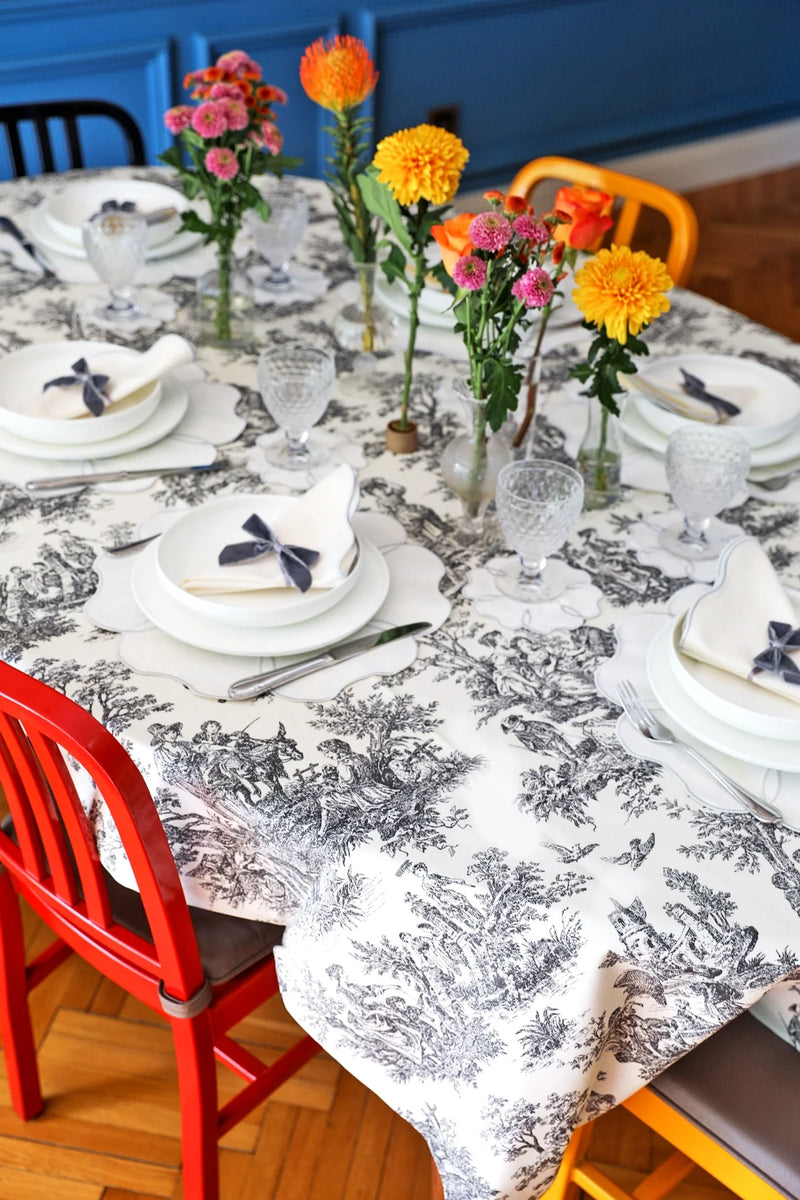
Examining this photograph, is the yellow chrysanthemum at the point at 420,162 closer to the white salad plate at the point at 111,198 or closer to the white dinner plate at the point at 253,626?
the white dinner plate at the point at 253,626

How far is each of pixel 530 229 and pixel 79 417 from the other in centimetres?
63

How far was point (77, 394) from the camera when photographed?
58.1 inches

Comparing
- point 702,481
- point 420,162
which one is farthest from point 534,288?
point 702,481

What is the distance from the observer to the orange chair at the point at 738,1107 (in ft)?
3.46

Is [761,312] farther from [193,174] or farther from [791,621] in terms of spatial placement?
[791,621]

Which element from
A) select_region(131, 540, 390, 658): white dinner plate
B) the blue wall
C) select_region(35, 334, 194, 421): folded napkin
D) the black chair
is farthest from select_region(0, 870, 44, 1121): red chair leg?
the blue wall

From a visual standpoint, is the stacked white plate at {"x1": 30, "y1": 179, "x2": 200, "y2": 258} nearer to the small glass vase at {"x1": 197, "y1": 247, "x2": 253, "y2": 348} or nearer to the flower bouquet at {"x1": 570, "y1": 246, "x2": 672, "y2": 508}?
the small glass vase at {"x1": 197, "y1": 247, "x2": 253, "y2": 348}

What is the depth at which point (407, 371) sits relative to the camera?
1.41 meters

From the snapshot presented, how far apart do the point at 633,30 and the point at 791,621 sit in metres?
3.58

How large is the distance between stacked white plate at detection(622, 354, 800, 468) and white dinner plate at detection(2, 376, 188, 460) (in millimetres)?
597

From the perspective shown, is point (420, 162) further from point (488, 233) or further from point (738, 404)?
point (738, 404)

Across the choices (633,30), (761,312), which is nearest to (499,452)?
(761,312)

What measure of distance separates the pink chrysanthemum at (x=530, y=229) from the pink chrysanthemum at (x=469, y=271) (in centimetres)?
5

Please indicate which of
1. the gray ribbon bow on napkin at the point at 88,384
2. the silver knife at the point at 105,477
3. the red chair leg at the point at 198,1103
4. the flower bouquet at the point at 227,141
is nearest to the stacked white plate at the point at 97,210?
the flower bouquet at the point at 227,141
